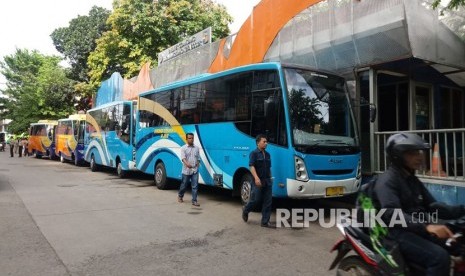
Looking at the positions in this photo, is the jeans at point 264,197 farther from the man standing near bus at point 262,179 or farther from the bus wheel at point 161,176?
the bus wheel at point 161,176

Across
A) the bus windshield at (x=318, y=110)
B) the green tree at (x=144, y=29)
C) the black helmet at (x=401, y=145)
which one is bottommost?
the black helmet at (x=401, y=145)

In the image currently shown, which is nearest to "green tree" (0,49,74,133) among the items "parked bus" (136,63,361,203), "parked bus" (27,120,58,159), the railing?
"parked bus" (27,120,58,159)

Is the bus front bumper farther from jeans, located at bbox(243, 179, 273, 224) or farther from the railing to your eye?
the railing

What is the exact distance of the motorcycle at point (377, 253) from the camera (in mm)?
3047

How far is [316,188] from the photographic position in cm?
783

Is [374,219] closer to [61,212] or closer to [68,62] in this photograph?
[61,212]

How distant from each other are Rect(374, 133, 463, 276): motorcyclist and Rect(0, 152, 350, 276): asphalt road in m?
1.91

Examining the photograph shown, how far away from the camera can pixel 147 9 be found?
81.3ft

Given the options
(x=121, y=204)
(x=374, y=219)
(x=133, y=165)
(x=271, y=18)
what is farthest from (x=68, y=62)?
(x=374, y=219)

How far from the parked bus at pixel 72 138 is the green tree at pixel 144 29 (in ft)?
14.5

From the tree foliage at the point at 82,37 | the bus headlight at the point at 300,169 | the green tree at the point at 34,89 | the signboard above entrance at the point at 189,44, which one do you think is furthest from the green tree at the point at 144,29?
the bus headlight at the point at 300,169

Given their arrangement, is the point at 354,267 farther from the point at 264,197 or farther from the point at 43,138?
the point at 43,138

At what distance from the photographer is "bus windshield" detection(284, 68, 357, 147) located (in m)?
7.95

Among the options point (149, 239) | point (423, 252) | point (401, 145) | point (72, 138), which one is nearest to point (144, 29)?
point (72, 138)
